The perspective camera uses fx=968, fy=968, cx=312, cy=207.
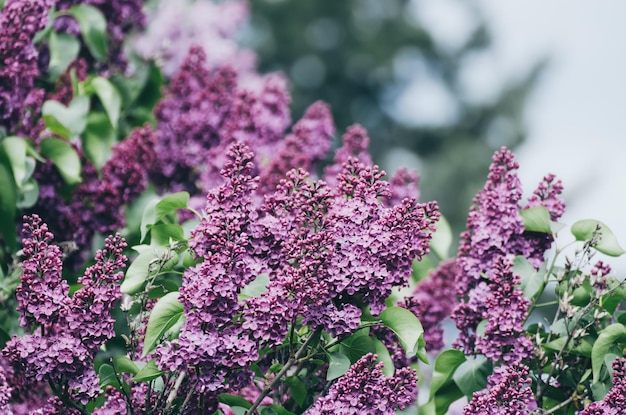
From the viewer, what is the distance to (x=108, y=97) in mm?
3906

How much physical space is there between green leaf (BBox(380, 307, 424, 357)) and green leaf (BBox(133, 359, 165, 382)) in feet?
2.05

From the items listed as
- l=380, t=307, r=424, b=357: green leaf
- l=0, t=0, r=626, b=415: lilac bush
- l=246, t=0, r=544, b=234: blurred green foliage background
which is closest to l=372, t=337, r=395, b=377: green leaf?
l=0, t=0, r=626, b=415: lilac bush

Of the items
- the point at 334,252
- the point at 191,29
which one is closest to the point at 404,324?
the point at 334,252

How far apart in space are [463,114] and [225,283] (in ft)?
73.2

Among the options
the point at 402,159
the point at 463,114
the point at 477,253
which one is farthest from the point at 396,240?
the point at 463,114

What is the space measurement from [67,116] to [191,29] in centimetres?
308

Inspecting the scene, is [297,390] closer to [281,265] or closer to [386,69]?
[281,265]

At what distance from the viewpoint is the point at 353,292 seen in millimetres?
2553

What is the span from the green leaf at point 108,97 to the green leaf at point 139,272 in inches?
45.0

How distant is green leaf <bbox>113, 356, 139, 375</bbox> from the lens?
2.59 meters

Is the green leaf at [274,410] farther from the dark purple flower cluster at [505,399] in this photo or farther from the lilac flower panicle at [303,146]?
the lilac flower panicle at [303,146]

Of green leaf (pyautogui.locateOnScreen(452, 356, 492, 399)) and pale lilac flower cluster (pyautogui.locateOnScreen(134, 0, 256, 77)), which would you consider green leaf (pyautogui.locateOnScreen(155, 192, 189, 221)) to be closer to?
green leaf (pyautogui.locateOnScreen(452, 356, 492, 399))

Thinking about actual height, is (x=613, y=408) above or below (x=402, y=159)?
below

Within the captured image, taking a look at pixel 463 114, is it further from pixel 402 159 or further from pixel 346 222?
pixel 346 222
